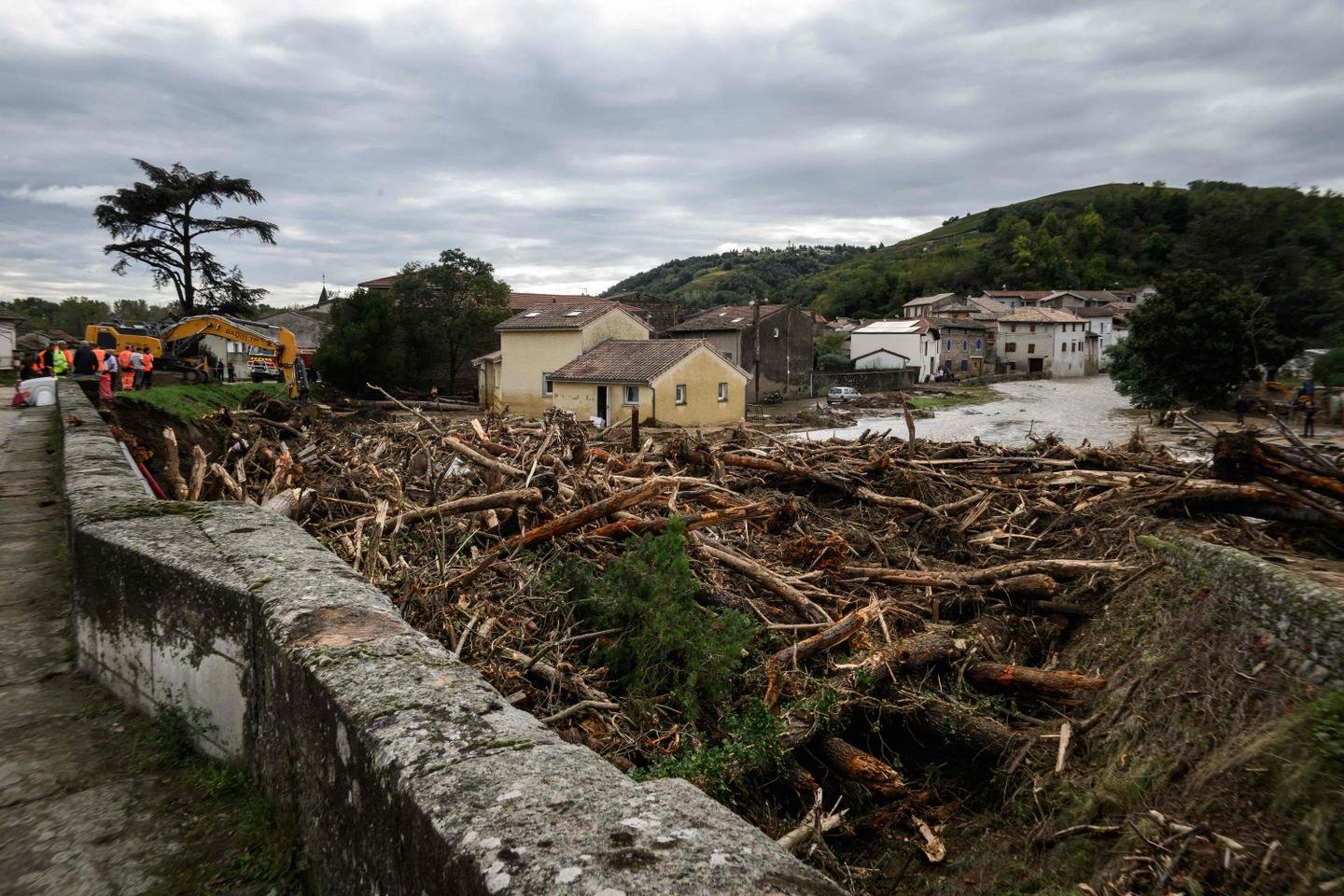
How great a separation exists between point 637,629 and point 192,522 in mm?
3436

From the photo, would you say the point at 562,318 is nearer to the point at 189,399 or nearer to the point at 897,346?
the point at 189,399

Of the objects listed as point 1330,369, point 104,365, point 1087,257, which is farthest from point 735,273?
point 104,365

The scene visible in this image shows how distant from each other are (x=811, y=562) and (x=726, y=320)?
4451cm

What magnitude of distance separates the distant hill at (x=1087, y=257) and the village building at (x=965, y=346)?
57.5 feet

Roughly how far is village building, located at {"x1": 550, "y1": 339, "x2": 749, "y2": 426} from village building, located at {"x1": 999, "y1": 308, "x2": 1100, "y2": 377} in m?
53.3

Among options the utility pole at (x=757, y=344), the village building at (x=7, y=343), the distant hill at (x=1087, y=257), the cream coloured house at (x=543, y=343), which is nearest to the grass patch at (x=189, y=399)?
the cream coloured house at (x=543, y=343)

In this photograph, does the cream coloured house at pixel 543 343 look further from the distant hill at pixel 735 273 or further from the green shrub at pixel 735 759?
the distant hill at pixel 735 273

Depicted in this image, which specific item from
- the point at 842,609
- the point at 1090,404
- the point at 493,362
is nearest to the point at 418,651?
the point at 842,609

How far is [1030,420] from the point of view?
40.4m

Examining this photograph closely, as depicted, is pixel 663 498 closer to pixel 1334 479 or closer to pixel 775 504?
pixel 775 504

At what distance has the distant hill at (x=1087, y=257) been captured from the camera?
2039 inches

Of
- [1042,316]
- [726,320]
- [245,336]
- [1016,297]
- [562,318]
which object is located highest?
[1016,297]

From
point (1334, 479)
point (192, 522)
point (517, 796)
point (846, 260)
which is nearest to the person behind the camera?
point (517, 796)

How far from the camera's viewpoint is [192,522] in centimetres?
378
